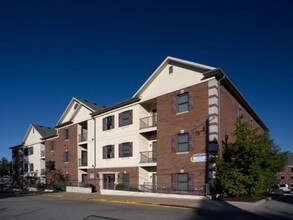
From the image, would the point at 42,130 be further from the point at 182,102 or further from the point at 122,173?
the point at 182,102

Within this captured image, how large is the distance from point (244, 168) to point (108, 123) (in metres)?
18.3

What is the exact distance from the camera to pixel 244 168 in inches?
787

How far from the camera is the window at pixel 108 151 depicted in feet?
111

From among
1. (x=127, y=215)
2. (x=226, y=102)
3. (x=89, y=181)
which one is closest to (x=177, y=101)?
(x=226, y=102)

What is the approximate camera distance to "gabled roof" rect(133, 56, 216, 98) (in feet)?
80.2

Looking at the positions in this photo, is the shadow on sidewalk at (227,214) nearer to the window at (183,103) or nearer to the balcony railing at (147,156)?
the window at (183,103)

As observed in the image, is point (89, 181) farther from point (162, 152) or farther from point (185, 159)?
point (185, 159)

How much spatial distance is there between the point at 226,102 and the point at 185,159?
575cm

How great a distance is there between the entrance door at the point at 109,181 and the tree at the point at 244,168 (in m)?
14.6

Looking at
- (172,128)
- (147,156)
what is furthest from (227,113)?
(147,156)

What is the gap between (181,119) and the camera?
25547 mm

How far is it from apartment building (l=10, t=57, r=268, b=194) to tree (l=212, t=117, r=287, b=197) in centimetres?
172

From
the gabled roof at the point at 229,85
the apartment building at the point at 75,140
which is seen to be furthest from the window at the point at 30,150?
the gabled roof at the point at 229,85

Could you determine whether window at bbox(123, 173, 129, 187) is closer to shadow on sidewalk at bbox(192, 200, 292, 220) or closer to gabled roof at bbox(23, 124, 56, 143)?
shadow on sidewalk at bbox(192, 200, 292, 220)
